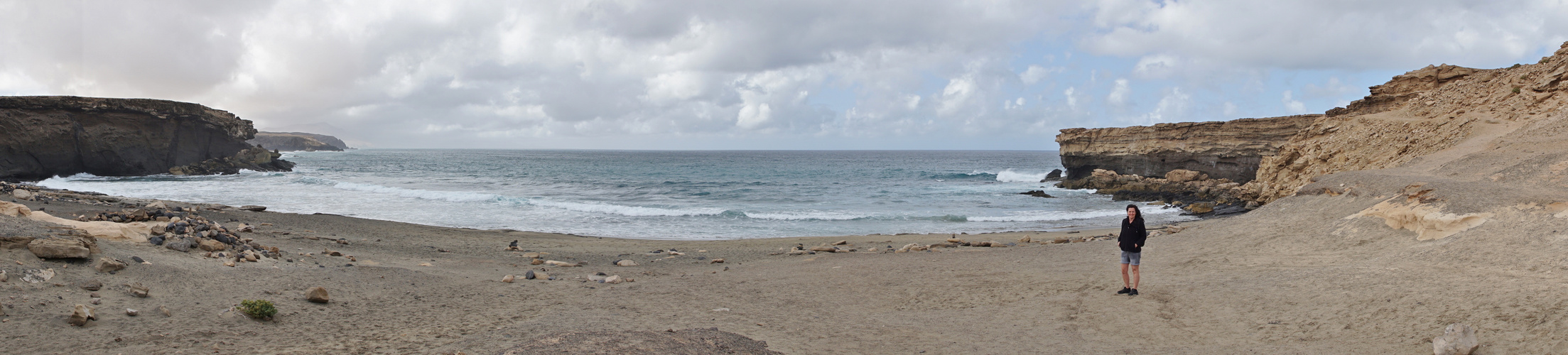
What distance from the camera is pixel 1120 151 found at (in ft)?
134

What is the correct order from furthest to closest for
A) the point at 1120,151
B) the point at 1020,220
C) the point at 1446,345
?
the point at 1120,151 < the point at 1020,220 < the point at 1446,345

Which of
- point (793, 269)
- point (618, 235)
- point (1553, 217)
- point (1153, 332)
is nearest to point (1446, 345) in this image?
point (1153, 332)

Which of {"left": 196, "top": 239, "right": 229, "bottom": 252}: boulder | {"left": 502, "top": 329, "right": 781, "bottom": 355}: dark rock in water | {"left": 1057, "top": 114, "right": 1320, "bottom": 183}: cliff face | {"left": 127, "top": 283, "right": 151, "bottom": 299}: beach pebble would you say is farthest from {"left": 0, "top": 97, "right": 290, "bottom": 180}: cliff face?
{"left": 1057, "top": 114, "right": 1320, "bottom": 183}: cliff face

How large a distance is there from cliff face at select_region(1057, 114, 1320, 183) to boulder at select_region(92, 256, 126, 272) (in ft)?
125

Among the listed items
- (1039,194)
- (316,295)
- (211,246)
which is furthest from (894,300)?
(1039,194)

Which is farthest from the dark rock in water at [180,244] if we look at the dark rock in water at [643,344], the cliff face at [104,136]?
the cliff face at [104,136]

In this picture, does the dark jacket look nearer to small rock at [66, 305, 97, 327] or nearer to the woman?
the woman

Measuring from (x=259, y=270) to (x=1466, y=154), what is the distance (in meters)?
19.8

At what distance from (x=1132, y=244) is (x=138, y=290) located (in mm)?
9548

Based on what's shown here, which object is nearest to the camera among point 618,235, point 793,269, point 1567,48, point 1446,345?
point 1446,345

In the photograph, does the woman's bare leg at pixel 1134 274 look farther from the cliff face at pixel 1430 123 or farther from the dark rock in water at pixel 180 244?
the dark rock in water at pixel 180 244

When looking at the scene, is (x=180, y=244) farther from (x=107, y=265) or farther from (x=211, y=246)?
(x=107, y=265)

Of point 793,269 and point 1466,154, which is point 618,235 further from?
point 1466,154

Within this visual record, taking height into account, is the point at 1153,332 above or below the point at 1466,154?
below
